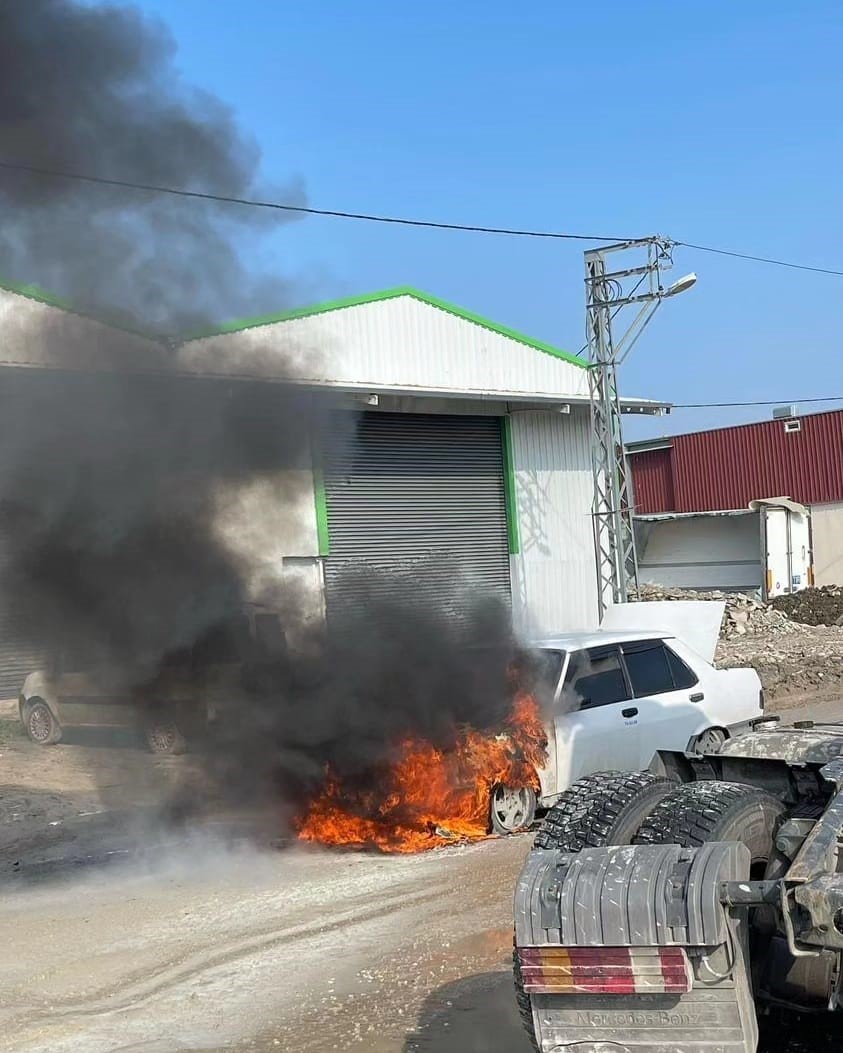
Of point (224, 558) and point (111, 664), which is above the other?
point (224, 558)

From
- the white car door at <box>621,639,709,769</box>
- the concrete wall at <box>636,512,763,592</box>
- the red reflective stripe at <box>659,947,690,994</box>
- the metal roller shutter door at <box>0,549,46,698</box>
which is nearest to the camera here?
the red reflective stripe at <box>659,947,690,994</box>

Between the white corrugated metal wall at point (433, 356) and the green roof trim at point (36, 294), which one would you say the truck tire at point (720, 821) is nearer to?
the green roof trim at point (36, 294)

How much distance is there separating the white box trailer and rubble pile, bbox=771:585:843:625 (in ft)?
9.56

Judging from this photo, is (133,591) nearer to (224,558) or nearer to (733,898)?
(224,558)

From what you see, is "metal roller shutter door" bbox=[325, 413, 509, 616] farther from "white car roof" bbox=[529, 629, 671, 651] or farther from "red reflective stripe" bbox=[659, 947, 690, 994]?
"red reflective stripe" bbox=[659, 947, 690, 994]

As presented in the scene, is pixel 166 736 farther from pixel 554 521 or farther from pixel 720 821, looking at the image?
pixel 554 521

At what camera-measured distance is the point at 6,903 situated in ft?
26.7

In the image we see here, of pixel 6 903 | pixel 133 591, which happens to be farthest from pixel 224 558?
pixel 6 903

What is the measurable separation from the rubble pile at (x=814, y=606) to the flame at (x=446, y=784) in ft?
74.4

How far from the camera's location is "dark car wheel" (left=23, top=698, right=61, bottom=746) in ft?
49.2

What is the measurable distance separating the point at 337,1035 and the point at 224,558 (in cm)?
521

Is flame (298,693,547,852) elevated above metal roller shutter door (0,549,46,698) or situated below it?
below

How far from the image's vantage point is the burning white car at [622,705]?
8984 millimetres

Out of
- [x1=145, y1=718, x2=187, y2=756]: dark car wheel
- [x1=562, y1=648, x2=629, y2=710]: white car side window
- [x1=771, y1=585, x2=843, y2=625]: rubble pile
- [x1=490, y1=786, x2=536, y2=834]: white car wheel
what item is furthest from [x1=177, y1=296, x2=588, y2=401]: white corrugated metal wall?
[x1=771, y1=585, x2=843, y2=625]: rubble pile
